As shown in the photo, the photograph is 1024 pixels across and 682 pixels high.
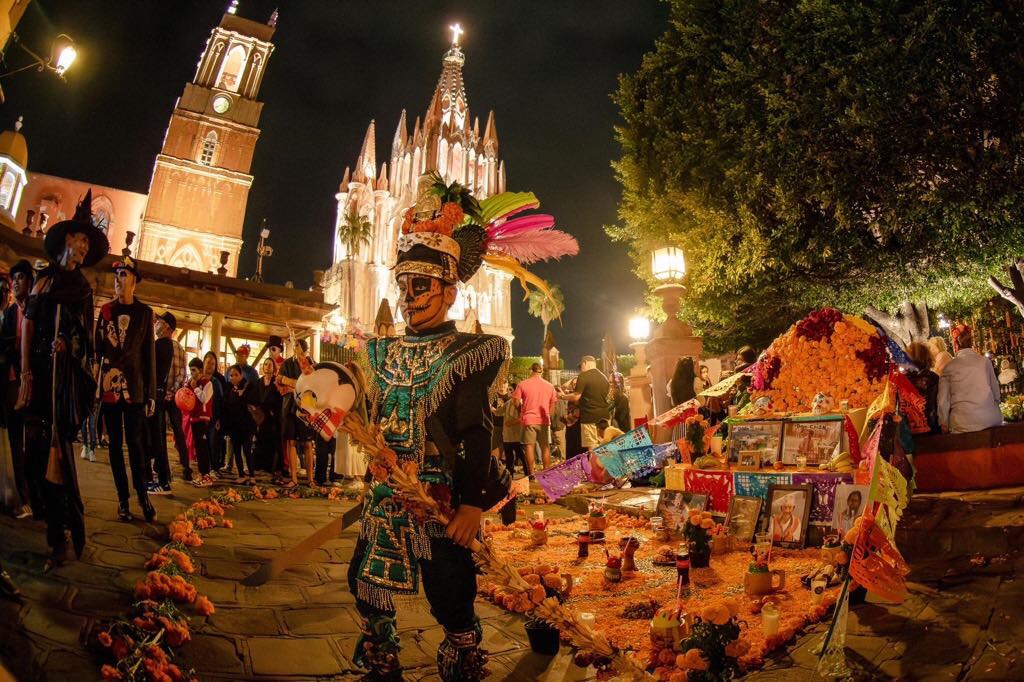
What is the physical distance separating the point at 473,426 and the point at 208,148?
48.6 m

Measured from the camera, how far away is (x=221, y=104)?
145 feet

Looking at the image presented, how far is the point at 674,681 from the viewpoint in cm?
280

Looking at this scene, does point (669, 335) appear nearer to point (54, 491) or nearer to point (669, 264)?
point (669, 264)

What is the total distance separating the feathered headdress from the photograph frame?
12.9 ft

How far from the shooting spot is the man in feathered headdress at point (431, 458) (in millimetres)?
2496

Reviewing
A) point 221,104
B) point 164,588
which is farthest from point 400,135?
point 164,588

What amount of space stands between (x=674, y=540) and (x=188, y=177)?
45249 millimetres

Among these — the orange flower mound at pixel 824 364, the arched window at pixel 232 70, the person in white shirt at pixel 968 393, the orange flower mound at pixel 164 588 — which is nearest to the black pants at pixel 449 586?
the orange flower mound at pixel 164 588

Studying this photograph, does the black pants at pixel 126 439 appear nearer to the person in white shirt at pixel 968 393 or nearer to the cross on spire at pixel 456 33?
the person in white shirt at pixel 968 393

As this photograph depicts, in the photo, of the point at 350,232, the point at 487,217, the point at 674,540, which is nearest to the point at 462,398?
the point at 487,217

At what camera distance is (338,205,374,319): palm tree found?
183 ft

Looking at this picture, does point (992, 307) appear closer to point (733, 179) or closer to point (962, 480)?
point (733, 179)

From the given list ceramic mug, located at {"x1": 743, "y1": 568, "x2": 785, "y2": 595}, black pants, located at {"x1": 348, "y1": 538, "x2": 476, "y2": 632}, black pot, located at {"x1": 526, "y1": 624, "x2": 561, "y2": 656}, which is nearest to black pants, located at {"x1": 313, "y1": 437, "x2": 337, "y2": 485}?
black pot, located at {"x1": 526, "y1": 624, "x2": 561, "y2": 656}

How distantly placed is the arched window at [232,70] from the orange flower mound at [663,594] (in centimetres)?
5146
